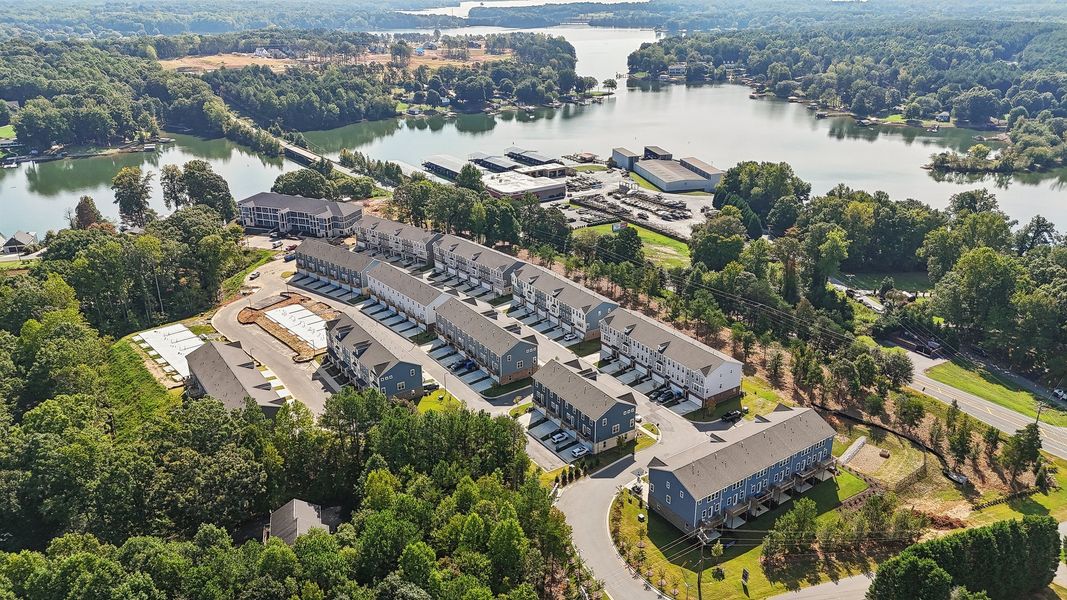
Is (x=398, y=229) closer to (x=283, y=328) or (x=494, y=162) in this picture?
(x=283, y=328)

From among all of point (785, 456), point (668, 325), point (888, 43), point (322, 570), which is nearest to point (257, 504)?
point (322, 570)

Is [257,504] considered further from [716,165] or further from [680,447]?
[716,165]

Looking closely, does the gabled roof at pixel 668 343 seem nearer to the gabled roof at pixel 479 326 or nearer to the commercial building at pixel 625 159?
the gabled roof at pixel 479 326

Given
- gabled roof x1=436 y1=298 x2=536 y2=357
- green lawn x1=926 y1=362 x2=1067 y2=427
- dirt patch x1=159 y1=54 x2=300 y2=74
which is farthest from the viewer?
dirt patch x1=159 y1=54 x2=300 y2=74

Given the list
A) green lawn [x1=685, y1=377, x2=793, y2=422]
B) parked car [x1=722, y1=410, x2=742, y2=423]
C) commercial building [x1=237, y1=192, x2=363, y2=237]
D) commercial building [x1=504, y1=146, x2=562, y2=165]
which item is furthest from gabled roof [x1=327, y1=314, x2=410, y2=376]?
commercial building [x1=504, y1=146, x2=562, y2=165]

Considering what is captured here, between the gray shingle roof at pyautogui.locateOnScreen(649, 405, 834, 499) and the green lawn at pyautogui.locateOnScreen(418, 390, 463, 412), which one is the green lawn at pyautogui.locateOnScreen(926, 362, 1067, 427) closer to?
the gray shingle roof at pyautogui.locateOnScreen(649, 405, 834, 499)

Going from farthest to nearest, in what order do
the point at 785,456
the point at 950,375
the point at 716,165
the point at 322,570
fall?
the point at 716,165
the point at 950,375
the point at 785,456
the point at 322,570
